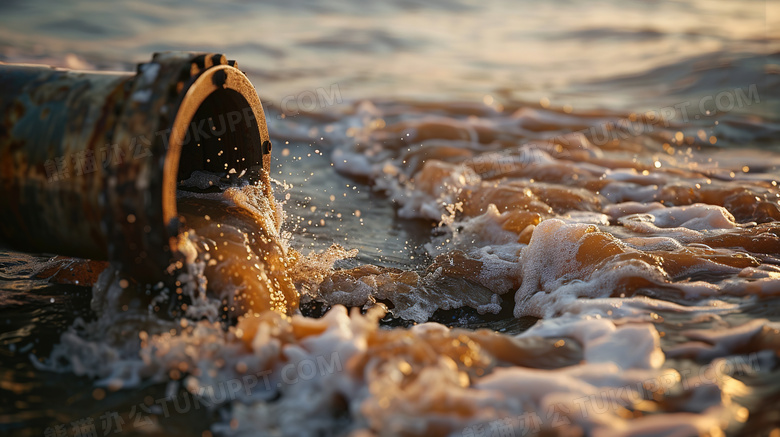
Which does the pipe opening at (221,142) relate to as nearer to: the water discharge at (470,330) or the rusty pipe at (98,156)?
the water discharge at (470,330)

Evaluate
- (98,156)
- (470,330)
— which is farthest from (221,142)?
(470,330)

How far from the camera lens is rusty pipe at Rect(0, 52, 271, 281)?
2516 millimetres

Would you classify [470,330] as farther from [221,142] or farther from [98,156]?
[98,156]

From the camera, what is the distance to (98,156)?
255 centimetres

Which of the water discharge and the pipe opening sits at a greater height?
the pipe opening

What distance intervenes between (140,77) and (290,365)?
1.45 metres

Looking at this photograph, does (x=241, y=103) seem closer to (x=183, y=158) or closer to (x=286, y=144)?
(x=183, y=158)

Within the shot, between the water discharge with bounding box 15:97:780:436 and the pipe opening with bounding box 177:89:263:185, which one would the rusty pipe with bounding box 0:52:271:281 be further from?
the pipe opening with bounding box 177:89:263:185

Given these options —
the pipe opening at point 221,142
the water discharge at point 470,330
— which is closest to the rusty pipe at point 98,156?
the water discharge at point 470,330

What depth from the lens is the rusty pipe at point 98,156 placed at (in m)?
2.52

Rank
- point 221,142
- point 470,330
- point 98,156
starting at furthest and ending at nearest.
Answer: point 221,142 → point 470,330 → point 98,156

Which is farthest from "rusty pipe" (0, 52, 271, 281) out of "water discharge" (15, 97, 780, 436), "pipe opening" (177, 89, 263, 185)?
"pipe opening" (177, 89, 263, 185)

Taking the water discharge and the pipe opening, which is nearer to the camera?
the water discharge

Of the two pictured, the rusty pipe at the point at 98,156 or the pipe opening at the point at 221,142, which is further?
the pipe opening at the point at 221,142
